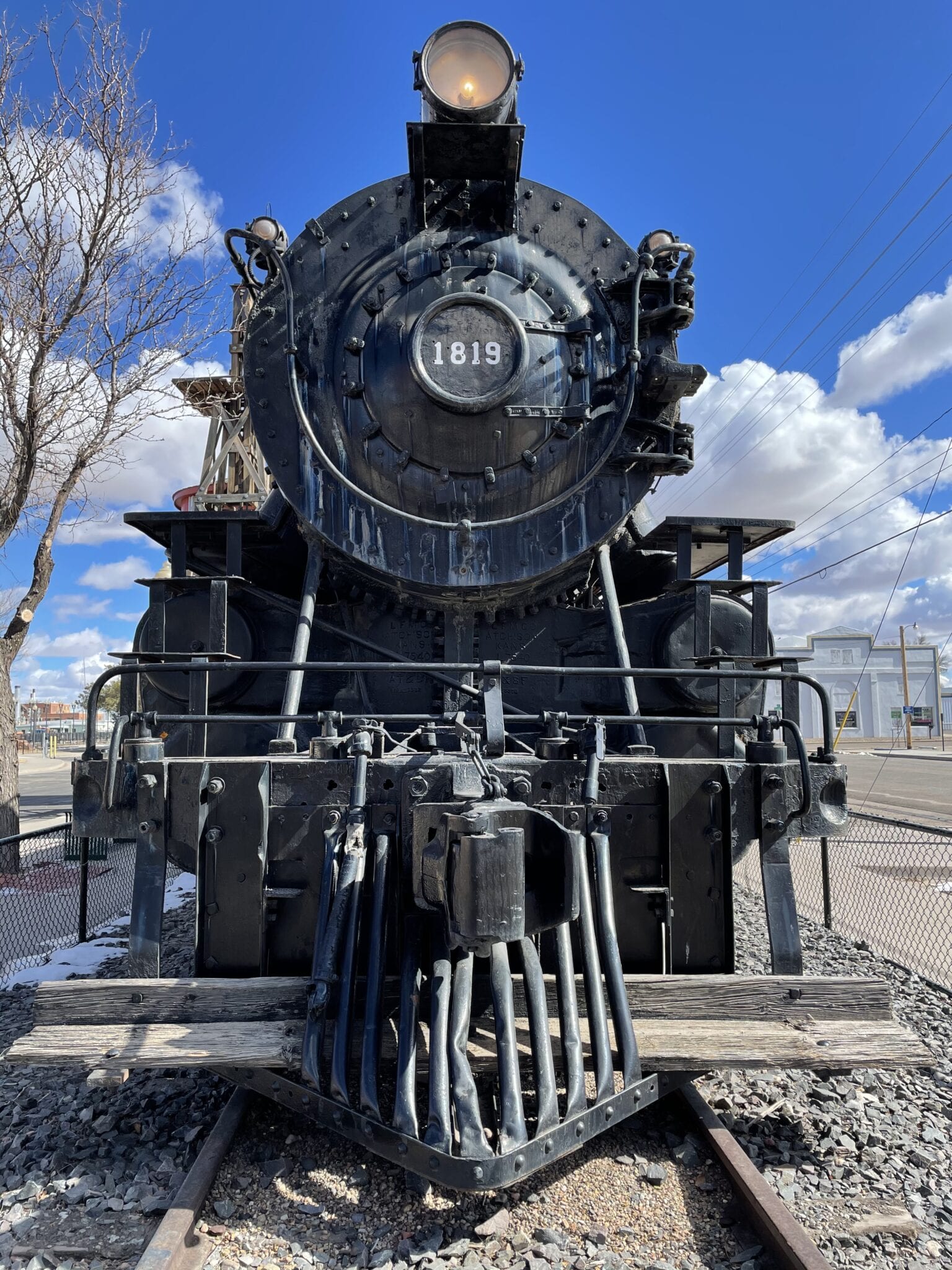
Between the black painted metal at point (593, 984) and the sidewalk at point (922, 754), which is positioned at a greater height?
the black painted metal at point (593, 984)

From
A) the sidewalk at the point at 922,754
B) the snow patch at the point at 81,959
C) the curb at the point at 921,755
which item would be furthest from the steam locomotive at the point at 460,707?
the sidewalk at the point at 922,754

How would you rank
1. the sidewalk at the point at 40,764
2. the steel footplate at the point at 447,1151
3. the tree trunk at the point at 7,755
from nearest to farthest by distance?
the steel footplate at the point at 447,1151, the tree trunk at the point at 7,755, the sidewalk at the point at 40,764

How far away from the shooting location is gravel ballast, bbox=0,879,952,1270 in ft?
7.43

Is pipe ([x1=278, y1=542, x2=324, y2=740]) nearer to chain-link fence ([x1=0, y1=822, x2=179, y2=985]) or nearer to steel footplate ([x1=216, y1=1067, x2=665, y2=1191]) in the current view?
steel footplate ([x1=216, y1=1067, x2=665, y2=1191])

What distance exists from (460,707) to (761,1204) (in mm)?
2265

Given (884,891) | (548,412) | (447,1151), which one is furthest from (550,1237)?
(884,891)

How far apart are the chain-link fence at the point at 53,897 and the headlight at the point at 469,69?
4.62 meters

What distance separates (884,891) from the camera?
313 inches

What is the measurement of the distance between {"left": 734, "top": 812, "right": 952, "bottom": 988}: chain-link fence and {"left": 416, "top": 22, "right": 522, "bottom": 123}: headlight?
4.12 m

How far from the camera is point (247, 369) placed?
13.9ft

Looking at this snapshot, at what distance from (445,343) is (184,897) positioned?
542 cm

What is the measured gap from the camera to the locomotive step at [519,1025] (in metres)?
2.56

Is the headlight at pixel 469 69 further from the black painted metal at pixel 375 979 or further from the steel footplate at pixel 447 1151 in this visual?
the steel footplate at pixel 447 1151

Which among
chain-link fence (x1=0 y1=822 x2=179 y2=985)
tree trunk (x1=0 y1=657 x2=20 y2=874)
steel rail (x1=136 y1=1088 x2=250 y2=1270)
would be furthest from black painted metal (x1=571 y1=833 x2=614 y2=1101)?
tree trunk (x1=0 y1=657 x2=20 y2=874)
